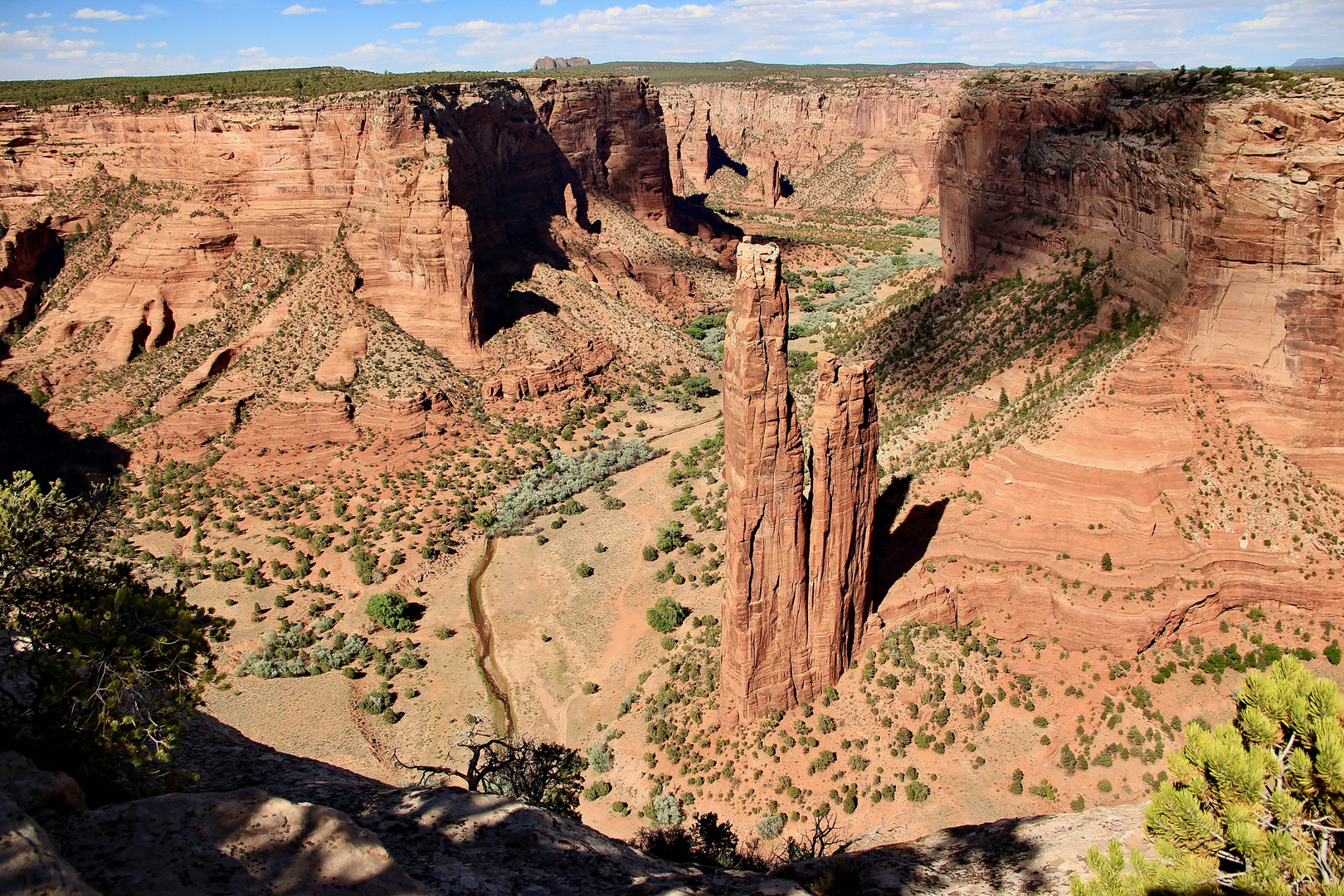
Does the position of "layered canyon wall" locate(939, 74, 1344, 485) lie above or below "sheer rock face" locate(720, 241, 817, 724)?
above

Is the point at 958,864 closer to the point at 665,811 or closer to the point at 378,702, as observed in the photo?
the point at 665,811

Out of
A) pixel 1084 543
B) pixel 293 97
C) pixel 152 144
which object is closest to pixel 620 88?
pixel 293 97

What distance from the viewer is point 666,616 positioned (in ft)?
125

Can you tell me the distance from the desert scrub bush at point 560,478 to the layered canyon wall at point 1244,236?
32147mm

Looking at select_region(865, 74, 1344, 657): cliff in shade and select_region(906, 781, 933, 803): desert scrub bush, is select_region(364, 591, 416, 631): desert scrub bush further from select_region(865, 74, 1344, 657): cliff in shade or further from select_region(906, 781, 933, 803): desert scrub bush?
select_region(906, 781, 933, 803): desert scrub bush

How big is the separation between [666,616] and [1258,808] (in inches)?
1079

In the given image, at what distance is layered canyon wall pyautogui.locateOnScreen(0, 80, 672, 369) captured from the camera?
5756 centimetres

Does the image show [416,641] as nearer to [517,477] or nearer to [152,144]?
[517,477]

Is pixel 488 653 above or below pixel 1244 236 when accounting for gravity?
below

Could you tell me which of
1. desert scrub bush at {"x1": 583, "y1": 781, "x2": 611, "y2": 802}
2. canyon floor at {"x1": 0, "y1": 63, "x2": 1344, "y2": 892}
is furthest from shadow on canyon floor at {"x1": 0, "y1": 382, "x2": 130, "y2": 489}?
desert scrub bush at {"x1": 583, "y1": 781, "x2": 611, "y2": 802}

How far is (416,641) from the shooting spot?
4016 cm

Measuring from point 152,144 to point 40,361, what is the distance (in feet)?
60.6

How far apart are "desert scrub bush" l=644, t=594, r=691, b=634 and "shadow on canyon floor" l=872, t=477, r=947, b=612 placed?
10.1 m

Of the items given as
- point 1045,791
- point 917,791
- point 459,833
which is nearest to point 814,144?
point 1045,791
